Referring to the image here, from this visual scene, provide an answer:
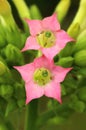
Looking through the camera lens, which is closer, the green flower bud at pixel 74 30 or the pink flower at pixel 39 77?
the pink flower at pixel 39 77

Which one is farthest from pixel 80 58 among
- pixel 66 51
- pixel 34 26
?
pixel 34 26

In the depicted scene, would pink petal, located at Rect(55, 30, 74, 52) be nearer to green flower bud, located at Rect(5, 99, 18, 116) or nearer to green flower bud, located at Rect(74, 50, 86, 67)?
green flower bud, located at Rect(74, 50, 86, 67)

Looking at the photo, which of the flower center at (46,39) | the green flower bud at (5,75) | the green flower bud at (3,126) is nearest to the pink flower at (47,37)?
the flower center at (46,39)

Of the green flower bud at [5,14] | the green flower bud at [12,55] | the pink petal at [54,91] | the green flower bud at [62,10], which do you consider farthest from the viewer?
the green flower bud at [62,10]

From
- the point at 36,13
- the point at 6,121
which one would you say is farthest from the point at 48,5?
the point at 6,121

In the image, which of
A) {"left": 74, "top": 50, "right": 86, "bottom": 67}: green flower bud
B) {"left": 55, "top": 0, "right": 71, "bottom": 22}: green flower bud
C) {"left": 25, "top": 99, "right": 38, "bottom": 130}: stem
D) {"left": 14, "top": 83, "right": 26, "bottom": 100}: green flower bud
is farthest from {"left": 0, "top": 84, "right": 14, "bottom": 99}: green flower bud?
{"left": 55, "top": 0, "right": 71, "bottom": 22}: green flower bud

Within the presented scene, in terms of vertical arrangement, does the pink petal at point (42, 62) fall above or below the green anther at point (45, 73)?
above

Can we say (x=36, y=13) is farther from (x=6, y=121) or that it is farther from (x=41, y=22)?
(x=6, y=121)

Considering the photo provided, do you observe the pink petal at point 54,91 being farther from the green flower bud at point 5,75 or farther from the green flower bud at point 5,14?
the green flower bud at point 5,14
